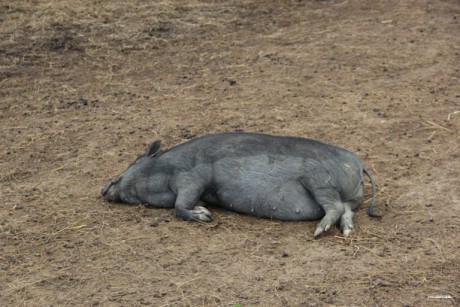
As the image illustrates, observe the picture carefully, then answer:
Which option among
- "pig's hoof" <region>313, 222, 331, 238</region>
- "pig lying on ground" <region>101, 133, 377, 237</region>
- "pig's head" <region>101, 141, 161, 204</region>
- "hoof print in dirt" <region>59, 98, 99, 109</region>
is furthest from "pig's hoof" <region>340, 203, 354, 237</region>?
"hoof print in dirt" <region>59, 98, 99, 109</region>

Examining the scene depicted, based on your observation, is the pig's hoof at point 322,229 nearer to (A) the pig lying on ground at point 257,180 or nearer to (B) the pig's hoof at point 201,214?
(A) the pig lying on ground at point 257,180

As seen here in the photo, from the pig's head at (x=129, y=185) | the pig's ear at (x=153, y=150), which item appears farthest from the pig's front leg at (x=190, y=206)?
the pig's ear at (x=153, y=150)

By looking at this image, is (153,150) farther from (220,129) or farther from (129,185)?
(220,129)

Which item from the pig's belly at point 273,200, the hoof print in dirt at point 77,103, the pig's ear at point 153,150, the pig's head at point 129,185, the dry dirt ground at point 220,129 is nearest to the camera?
the dry dirt ground at point 220,129

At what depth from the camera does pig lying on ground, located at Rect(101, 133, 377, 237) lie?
6.54m

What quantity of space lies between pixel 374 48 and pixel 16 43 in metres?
4.51

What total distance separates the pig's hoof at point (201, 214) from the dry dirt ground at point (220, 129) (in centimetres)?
7

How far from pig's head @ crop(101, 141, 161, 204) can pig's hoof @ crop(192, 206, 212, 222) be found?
564 millimetres

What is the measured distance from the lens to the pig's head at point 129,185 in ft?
22.8

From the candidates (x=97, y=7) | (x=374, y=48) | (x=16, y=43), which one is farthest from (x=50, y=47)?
(x=374, y=48)

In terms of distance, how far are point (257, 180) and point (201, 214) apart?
0.50m

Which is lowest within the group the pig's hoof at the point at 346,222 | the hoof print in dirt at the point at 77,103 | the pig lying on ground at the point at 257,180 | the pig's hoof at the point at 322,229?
the hoof print in dirt at the point at 77,103

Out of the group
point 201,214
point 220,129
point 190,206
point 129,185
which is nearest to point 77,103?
point 220,129

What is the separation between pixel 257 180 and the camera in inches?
261
